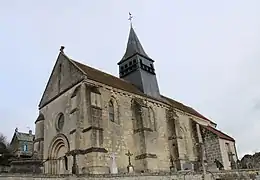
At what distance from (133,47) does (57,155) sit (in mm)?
15432

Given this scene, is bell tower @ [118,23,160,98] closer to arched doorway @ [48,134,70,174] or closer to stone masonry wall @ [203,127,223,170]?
stone masonry wall @ [203,127,223,170]

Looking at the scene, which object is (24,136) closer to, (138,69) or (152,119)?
(138,69)

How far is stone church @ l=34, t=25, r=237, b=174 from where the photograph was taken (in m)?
23.6

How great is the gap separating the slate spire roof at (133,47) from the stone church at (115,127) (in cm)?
17

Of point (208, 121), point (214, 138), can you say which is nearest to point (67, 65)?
point (214, 138)

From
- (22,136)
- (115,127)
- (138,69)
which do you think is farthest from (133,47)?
(22,136)

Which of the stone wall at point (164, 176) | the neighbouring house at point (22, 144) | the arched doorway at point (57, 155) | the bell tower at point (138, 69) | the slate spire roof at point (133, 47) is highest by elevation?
the slate spire roof at point (133, 47)

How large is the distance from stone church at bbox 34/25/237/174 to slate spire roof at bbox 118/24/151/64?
174 millimetres

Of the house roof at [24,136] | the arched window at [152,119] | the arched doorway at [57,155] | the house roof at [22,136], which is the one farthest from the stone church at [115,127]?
the house roof at [24,136]

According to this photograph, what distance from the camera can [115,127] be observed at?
1035 inches

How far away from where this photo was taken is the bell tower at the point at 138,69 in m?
33.2

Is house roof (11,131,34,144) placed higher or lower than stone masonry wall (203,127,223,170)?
higher

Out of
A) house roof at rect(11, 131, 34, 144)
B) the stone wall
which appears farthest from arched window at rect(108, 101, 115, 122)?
house roof at rect(11, 131, 34, 144)

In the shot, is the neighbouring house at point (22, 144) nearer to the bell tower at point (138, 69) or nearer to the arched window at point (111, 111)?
the bell tower at point (138, 69)
